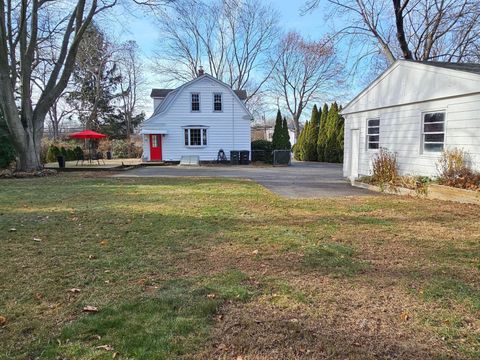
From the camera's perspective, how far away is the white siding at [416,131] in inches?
348

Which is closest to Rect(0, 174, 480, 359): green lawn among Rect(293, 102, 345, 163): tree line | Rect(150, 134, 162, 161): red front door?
Rect(150, 134, 162, 161): red front door

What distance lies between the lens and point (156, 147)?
82.3 ft

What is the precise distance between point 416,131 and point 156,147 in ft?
59.5

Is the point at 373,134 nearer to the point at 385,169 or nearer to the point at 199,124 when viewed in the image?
the point at 385,169

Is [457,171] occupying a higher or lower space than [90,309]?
higher

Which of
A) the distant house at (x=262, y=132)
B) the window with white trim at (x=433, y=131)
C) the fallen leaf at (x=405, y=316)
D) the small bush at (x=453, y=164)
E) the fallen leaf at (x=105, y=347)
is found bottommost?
the fallen leaf at (x=405, y=316)

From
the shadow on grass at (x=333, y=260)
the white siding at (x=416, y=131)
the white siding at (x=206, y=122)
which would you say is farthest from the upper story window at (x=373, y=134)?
the white siding at (x=206, y=122)

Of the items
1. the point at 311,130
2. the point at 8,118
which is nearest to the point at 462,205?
the point at 8,118

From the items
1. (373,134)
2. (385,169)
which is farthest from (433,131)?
(373,134)

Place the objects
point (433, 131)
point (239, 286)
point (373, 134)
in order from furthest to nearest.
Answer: point (373, 134)
point (433, 131)
point (239, 286)

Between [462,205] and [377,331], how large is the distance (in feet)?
21.4

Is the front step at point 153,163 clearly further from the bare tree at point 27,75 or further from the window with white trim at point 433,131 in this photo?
the window with white trim at point 433,131

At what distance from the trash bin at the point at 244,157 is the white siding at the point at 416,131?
34.5 feet

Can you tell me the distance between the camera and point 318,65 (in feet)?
134
